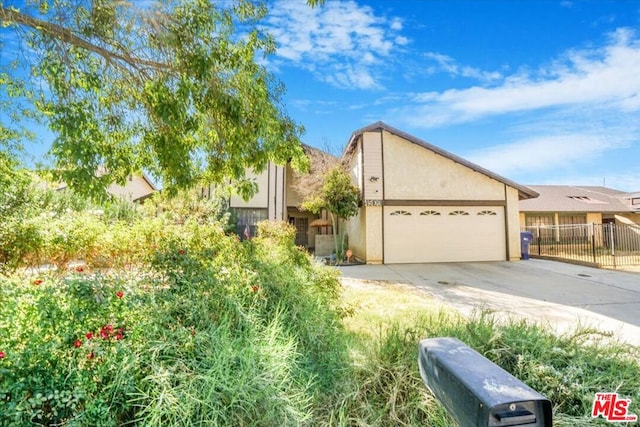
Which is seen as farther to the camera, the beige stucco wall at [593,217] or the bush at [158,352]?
the beige stucco wall at [593,217]

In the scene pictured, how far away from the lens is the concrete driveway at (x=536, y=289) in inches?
230

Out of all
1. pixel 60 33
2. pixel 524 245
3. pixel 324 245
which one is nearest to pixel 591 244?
pixel 524 245

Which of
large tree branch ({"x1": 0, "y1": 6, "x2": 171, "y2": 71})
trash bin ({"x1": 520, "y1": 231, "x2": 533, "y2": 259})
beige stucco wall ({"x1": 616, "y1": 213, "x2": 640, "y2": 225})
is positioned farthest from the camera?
beige stucco wall ({"x1": 616, "y1": 213, "x2": 640, "y2": 225})

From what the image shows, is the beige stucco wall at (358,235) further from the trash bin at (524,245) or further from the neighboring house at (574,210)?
the neighboring house at (574,210)

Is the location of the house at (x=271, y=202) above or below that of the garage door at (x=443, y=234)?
above

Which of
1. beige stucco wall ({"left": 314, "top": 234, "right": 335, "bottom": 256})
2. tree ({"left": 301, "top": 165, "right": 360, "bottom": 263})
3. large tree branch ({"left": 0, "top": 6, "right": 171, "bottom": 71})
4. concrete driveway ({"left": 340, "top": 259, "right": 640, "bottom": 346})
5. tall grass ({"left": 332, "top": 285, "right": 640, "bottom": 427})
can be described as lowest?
concrete driveway ({"left": 340, "top": 259, "right": 640, "bottom": 346})

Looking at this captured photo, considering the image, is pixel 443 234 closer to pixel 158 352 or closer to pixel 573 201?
pixel 158 352

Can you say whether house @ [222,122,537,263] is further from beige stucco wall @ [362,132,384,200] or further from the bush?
the bush

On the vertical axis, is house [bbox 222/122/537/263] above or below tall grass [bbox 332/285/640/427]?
above

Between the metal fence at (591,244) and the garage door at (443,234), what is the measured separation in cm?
333

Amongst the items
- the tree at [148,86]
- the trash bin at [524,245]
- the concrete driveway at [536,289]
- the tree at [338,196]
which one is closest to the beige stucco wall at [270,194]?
the tree at [338,196]

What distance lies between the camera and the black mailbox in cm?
100

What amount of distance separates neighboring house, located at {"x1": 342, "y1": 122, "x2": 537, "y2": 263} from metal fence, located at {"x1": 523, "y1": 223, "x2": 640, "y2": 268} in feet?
9.87

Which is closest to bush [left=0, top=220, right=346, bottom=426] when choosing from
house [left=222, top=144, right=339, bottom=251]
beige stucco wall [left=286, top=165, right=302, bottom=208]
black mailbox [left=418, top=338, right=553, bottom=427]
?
black mailbox [left=418, top=338, right=553, bottom=427]
